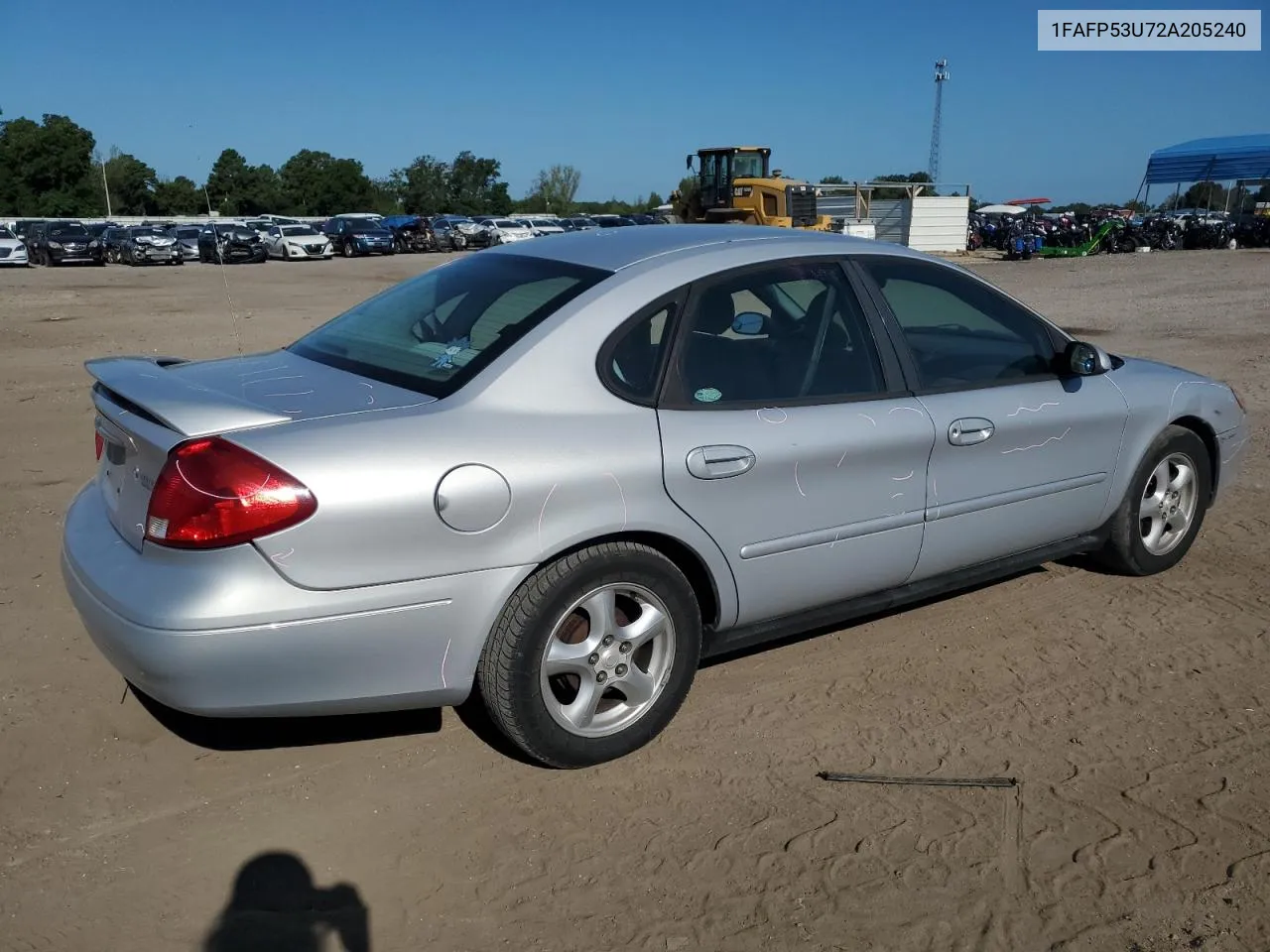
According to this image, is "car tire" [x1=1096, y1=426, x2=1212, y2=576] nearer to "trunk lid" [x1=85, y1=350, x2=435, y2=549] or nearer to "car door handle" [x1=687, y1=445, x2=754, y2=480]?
"car door handle" [x1=687, y1=445, x2=754, y2=480]

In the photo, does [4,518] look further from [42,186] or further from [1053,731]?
[42,186]

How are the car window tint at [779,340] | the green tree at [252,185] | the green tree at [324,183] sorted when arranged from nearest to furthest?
the car window tint at [779,340] < the green tree at [252,185] < the green tree at [324,183]

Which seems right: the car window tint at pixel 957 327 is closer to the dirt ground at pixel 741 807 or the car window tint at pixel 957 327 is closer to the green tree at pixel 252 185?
the dirt ground at pixel 741 807

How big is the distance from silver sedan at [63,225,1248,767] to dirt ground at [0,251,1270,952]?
309 mm

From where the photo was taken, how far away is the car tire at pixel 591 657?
122 inches

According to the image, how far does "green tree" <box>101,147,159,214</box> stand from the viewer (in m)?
72.0

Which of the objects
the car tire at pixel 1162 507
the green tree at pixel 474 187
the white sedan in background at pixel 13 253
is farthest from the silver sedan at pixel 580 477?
the green tree at pixel 474 187

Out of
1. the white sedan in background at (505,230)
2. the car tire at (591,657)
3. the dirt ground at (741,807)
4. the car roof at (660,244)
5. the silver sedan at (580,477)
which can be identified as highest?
the white sedan in background at (505,230)

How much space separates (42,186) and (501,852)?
295 feet

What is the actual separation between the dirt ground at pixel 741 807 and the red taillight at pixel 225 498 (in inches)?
34.8

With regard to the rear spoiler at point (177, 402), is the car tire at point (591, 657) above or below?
below

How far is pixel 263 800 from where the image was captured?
3180mm

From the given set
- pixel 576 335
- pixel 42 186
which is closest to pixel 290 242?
pixel 576 335

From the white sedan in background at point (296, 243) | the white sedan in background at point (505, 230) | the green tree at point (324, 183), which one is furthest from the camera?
the green tree at point (324, 183)
